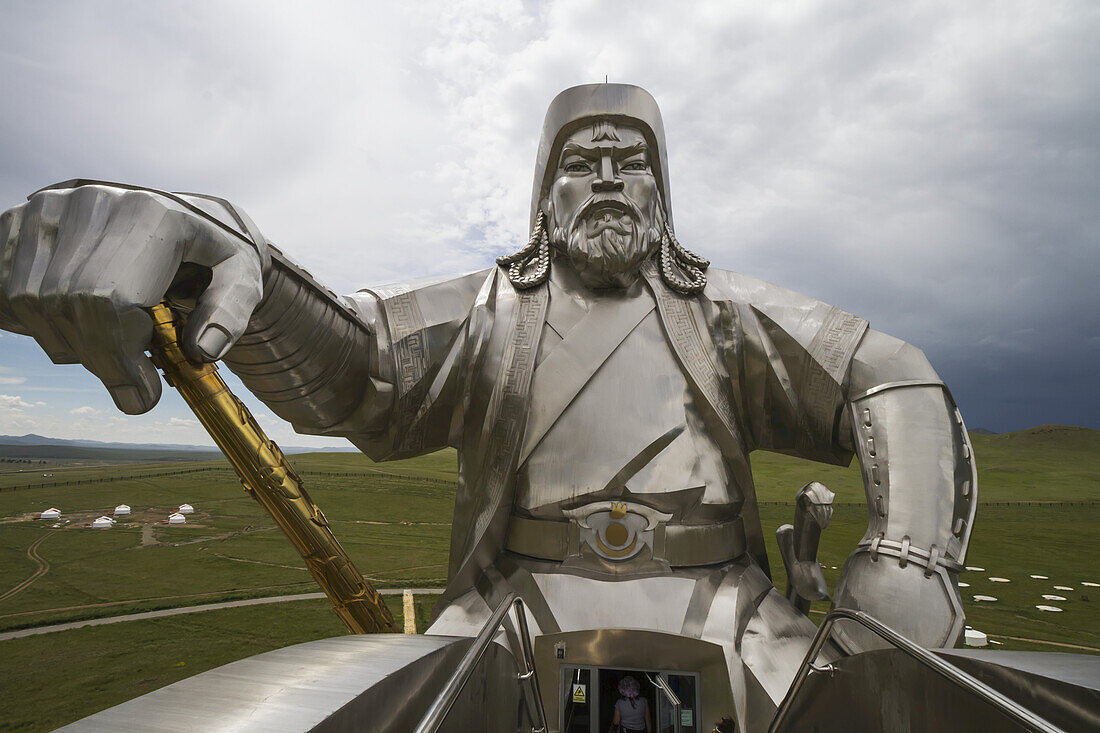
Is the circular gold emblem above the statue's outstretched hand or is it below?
below

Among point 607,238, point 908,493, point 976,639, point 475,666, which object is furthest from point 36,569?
point 976,639

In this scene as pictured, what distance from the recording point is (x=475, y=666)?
121 centimetres

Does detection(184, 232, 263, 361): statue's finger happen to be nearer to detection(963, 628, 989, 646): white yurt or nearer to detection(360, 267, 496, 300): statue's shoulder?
detection(360, 267, 496, 300): statue's shoulder

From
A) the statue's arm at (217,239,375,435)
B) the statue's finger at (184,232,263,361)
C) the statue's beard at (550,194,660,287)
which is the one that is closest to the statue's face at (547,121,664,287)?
the statue's beard at (550,194,660,287)

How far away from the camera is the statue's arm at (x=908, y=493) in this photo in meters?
1.84

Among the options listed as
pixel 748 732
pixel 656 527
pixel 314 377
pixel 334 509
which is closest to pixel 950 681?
pixel 748 732

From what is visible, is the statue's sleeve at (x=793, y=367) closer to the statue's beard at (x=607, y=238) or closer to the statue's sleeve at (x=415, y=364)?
the statue's beard at (x=607, y=238)

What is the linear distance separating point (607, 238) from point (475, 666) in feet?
5.23

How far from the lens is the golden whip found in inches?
61.5

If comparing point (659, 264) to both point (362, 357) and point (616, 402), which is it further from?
point (362, 357)

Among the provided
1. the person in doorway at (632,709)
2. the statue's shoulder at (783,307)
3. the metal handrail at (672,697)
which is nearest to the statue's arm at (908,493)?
the statue's shoulder at (783,307)

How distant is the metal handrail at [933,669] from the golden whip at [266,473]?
1.42 meters

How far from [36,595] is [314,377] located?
749 centimetres

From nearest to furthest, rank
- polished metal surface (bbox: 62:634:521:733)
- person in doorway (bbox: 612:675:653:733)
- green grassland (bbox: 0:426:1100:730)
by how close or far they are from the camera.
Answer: polished metal surface (bbox: 62:634:521:733) → person in doorway (bbox: 612:675:653:733) → green grassland (bbox: 0:426:1100:730)
